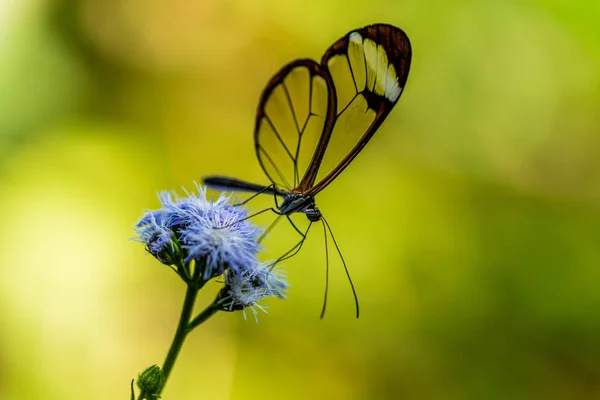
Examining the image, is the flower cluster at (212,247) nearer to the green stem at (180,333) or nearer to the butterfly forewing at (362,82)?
the green stem at (180,333)

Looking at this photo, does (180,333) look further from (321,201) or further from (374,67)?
(321,201)

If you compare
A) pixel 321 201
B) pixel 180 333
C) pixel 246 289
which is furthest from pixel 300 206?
pixel 321 201

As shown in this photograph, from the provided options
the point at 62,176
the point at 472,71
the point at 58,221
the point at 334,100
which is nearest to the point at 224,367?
the point at 58,221

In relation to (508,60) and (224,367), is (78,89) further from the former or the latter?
(508,60)

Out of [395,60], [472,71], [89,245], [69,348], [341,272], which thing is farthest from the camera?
[472,71]

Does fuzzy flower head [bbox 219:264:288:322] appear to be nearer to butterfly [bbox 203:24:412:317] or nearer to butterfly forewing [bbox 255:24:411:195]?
butterfly [bbox 203:24:412:317]
